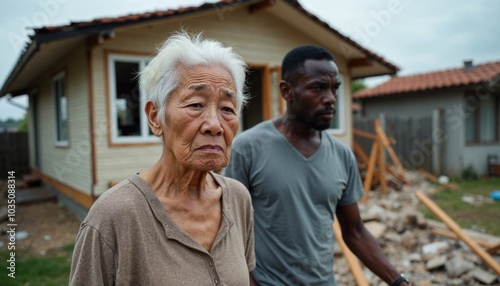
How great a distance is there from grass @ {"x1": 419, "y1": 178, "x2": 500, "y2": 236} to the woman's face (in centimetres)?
705

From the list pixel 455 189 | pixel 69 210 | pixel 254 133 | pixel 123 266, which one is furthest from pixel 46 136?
pixel 455 189

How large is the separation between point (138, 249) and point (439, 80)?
16.2 metres

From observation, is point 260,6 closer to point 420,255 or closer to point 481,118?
point 420,255

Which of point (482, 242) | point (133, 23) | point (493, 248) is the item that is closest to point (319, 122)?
point (493, 248)

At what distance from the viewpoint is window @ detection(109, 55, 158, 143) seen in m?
7.11

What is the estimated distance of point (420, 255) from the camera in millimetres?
5285

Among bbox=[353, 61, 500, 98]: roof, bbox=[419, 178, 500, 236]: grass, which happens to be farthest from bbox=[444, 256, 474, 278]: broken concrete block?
bbox=[353, 61, 500, 98]: roof

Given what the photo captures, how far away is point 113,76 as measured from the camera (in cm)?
709

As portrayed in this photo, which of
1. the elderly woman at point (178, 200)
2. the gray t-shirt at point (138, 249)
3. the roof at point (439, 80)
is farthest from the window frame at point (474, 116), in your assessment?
the gray t-shirt at point (138, 249)

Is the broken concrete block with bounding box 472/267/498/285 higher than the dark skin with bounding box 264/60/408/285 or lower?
lower

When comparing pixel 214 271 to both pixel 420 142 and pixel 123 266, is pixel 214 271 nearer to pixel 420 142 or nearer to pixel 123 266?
pixel 123 266

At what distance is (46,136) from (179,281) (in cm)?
1189

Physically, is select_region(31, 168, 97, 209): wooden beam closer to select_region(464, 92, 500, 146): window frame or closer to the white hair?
the white hair

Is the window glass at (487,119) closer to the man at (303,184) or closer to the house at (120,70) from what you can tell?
the house at (120,70)
